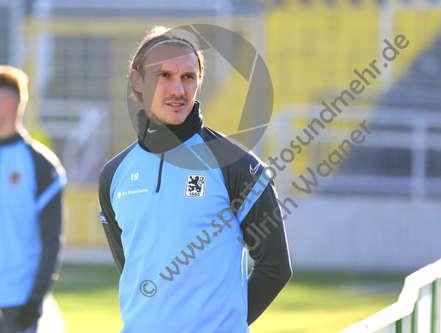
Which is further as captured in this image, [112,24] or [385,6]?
[112,24]

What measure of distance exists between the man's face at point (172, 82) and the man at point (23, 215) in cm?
128

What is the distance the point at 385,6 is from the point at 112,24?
599cm

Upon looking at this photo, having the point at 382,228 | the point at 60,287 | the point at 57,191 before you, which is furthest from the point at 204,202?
the point at 382,228

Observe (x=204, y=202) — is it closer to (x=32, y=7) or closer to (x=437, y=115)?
(x=437, y=115)

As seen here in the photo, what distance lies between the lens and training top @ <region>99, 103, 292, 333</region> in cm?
198

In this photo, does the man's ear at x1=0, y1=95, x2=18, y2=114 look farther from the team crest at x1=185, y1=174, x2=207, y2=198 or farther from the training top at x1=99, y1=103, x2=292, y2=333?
the team crest at x1=185, y1=174, x2=207, y2=198

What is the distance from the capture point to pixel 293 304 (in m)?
7.09

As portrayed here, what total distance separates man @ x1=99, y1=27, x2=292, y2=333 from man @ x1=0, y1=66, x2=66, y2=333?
111 cm

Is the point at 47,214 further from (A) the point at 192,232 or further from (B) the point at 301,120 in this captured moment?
(B) the point at 301,120

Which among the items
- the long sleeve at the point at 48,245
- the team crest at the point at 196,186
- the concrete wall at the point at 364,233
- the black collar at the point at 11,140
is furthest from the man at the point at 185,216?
the concrete wall at the point at 364,233

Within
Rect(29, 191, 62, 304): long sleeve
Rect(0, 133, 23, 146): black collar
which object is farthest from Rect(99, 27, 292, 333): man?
Rect(0, 133, 23, 146): black collar

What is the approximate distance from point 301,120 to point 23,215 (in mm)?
7998

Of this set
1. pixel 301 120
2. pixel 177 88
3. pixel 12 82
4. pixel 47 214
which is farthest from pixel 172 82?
pixel 301 120

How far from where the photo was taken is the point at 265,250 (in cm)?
212
